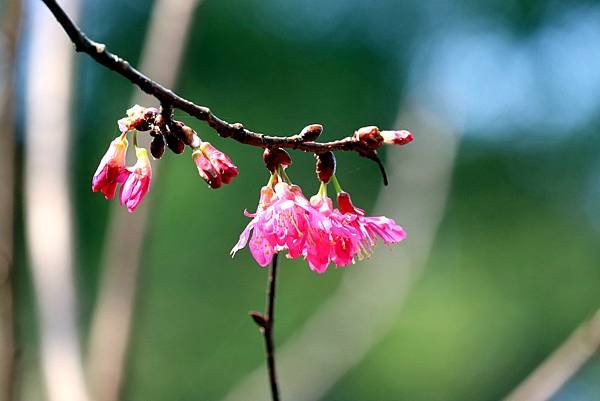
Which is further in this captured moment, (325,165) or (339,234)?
(339,234)

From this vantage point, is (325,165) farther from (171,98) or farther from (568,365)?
(568,365)

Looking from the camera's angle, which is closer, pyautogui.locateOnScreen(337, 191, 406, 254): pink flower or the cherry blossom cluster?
the cherry blossom cluster

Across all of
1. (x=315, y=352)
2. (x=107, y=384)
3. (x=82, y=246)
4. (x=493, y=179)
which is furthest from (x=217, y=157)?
(x=493, y=179)

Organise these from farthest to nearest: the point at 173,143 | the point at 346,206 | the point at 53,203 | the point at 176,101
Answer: the point at 53,203 < the point at 346,206 < the point at 173,143 < the point at 176,101

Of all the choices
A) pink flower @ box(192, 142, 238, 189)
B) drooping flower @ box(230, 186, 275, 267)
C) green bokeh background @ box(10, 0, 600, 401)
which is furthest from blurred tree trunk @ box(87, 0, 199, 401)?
green bokeh background @ box(10, 0, 600, 401)

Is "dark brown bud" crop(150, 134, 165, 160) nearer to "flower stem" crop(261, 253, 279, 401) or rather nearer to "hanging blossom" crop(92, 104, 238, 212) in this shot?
"hanging blossom" crop(92, 104, 238, 212)

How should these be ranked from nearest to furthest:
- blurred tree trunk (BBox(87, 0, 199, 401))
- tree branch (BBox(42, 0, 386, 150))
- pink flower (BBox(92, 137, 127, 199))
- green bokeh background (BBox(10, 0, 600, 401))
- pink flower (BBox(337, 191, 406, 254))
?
tree branch (BBox(42, 0, 386, 150)) < pink flower (BBox(92, 137, 127, 199)) < pink flower (BBox(337, 191, 406, 254)) < blurred tree trunk (BBox(87, 0, 199, 401)) < green bokeh background (BBox(10, 0, 600, 401))

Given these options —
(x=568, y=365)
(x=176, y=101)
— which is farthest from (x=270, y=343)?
(x=568, y=365)

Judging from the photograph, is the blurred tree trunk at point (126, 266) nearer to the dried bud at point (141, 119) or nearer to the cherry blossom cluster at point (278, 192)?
the cherry blossom cluster at point (278, 192)
